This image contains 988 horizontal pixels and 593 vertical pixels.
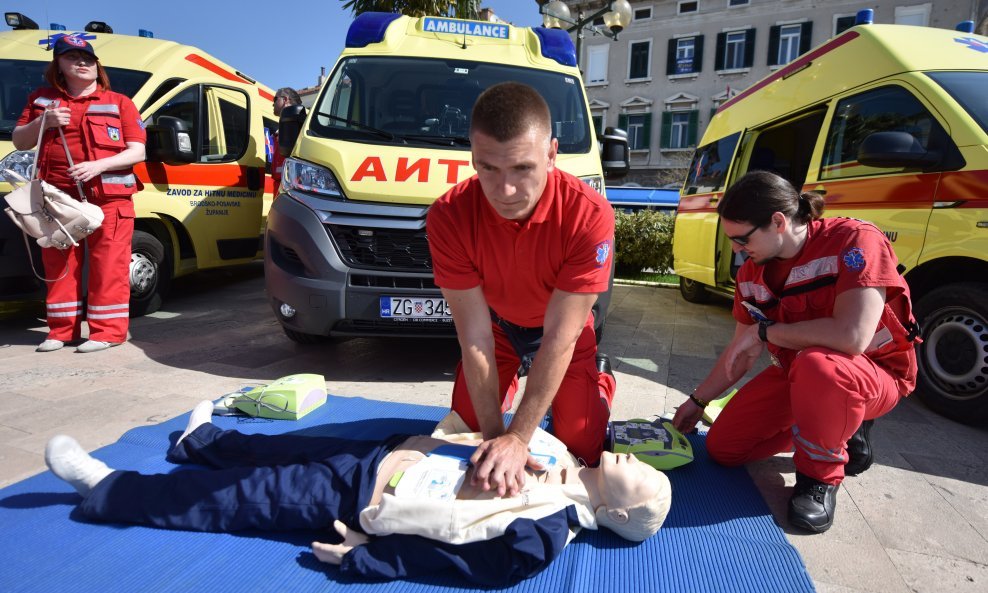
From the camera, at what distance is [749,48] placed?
23922 mm

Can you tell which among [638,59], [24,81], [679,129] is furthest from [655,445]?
[638,59]

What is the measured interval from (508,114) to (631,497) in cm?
129

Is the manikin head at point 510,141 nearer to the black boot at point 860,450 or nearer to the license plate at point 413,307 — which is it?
the license plate at point 413,307

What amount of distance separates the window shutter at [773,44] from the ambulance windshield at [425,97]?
23.9 m

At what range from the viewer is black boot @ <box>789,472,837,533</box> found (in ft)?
6.77

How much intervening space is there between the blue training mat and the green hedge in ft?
23.2

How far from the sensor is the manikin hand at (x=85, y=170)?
3.92 metres

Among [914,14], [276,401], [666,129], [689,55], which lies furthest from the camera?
[666,129]

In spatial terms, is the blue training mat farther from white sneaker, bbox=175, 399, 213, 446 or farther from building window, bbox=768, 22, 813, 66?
building window, bbox=768, 22, 813, 66

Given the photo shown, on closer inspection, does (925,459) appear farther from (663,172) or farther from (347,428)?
(663,172)

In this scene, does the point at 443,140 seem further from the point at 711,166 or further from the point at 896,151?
the point at 711,166

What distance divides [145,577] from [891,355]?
2.79m

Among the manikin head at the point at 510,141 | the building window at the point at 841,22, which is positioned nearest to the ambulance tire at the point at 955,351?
the manikin head at the point at 510,141

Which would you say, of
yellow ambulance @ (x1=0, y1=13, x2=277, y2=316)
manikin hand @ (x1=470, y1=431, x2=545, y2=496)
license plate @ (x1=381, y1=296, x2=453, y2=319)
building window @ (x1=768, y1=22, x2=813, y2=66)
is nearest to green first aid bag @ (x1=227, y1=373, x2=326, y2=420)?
license plate @ (x1=381, y1=296, x2=453, y2=319)
